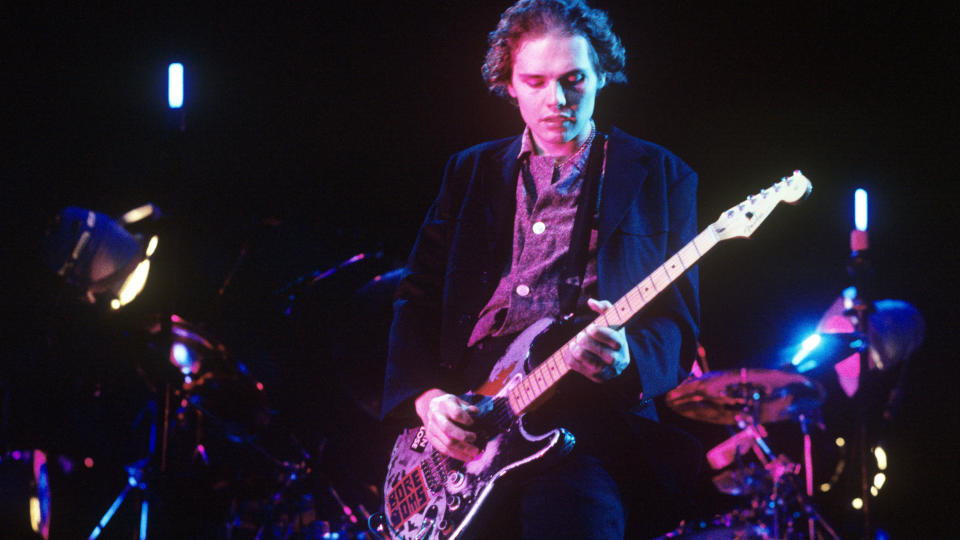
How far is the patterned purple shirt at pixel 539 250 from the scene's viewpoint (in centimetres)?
233

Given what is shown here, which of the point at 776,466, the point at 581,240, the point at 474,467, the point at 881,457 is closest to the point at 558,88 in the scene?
the point at 581,240

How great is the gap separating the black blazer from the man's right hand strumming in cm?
19

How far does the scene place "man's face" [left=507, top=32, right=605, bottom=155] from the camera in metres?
2.53

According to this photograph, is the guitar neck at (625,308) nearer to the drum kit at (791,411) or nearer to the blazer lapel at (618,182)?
the blazer lapel at (618,182)

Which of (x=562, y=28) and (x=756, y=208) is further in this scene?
(x=562, y=28)

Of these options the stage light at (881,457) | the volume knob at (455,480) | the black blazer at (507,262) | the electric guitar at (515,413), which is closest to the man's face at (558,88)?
the black blazer at (507,262)

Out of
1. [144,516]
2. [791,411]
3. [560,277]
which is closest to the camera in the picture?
[560,277]

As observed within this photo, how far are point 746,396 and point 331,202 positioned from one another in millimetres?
3160

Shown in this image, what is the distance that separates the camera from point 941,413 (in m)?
5.08

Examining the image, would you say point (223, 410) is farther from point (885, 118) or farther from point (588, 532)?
point (885, 118)

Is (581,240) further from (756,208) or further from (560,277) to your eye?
(756,208)

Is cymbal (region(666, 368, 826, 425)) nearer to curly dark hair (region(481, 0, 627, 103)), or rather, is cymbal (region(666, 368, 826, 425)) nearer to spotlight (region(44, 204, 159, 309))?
curly dark hair (region(481, 0, 627, 103))

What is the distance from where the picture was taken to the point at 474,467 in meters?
2.20

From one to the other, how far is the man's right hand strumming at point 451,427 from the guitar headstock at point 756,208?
86 centimetres
